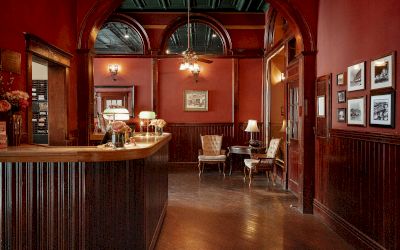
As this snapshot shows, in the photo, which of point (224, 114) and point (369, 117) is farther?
point (224, 114)

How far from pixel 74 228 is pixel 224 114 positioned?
7.48m

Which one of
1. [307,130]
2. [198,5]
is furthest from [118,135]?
[198,5]

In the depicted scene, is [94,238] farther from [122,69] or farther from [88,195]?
[122,69]

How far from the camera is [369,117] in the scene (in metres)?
4.20

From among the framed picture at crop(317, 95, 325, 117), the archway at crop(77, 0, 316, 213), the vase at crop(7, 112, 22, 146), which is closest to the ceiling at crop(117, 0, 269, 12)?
the archway at crop(77, 0, 316, 213)

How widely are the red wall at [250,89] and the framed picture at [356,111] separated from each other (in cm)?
589

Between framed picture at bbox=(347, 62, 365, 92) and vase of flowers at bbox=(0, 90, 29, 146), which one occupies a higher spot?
framed picture at bbox=(347, 62, 365, 92)

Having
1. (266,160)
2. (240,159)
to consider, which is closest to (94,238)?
(266,160)

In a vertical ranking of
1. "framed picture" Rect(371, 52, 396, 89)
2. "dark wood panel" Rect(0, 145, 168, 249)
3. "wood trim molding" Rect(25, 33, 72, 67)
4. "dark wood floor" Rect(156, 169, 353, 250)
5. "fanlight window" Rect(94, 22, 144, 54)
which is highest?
"fanlight window" Rect(94, 22, 144, 54)

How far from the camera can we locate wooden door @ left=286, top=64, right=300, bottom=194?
291 inches

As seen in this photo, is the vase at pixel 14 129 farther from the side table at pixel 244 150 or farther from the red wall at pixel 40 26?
the side table at pixel 244 150

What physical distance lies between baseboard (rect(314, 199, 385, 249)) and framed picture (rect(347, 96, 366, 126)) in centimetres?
129

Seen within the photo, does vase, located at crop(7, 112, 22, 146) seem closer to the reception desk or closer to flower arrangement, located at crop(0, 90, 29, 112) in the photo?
flower arrangement, located at crop(0, 90, 29, 112)

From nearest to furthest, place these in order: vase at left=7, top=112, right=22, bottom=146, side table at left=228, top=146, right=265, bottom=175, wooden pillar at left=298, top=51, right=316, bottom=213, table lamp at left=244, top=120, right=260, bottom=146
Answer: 1. vase at left=7, top=112, right=22, bottom=146
2. wooden pillar at left=298, top=51, right=316, bottom=213
3. side table at left=228, top=146, right=265, bottom=175
4. table lamp at left=244, top=120, right=260, bottom=146
